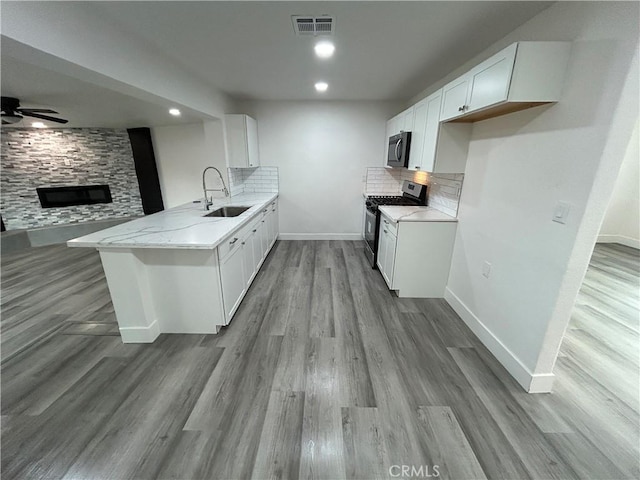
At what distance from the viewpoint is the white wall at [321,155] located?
443 cm

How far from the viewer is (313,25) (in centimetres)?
187

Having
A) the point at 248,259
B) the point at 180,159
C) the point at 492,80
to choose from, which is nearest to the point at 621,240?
the point at 492,80

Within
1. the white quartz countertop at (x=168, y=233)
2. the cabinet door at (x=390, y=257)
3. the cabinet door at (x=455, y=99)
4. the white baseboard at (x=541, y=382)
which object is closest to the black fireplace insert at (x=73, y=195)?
the white quartz countertop at (x=168, y=233)

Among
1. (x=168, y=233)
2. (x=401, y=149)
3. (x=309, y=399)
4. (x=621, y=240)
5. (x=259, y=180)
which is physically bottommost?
(x=309, y=399)

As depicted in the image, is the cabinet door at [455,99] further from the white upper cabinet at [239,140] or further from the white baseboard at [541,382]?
the white upper cabinet at [239,140]

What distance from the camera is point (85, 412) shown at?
1583mm

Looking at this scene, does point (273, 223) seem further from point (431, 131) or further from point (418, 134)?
point (431, 131)

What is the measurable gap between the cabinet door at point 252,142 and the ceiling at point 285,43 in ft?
2.02

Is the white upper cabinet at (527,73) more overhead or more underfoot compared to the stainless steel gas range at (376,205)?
more overhead

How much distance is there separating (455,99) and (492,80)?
19.3 inches

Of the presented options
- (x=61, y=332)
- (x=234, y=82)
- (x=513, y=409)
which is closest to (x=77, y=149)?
(x=234, y=82)

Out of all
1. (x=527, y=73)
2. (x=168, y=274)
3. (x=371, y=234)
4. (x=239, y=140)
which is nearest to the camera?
(x=527, y=73)

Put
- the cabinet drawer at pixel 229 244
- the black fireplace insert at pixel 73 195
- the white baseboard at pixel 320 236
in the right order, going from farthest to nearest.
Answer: the white baseboard at pixel 320 236 → the black fireplace insert at pixel 73 195 → the cabinet drawer at pixel 229 244

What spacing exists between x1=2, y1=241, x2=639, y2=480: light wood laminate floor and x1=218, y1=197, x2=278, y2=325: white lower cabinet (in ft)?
0.75
